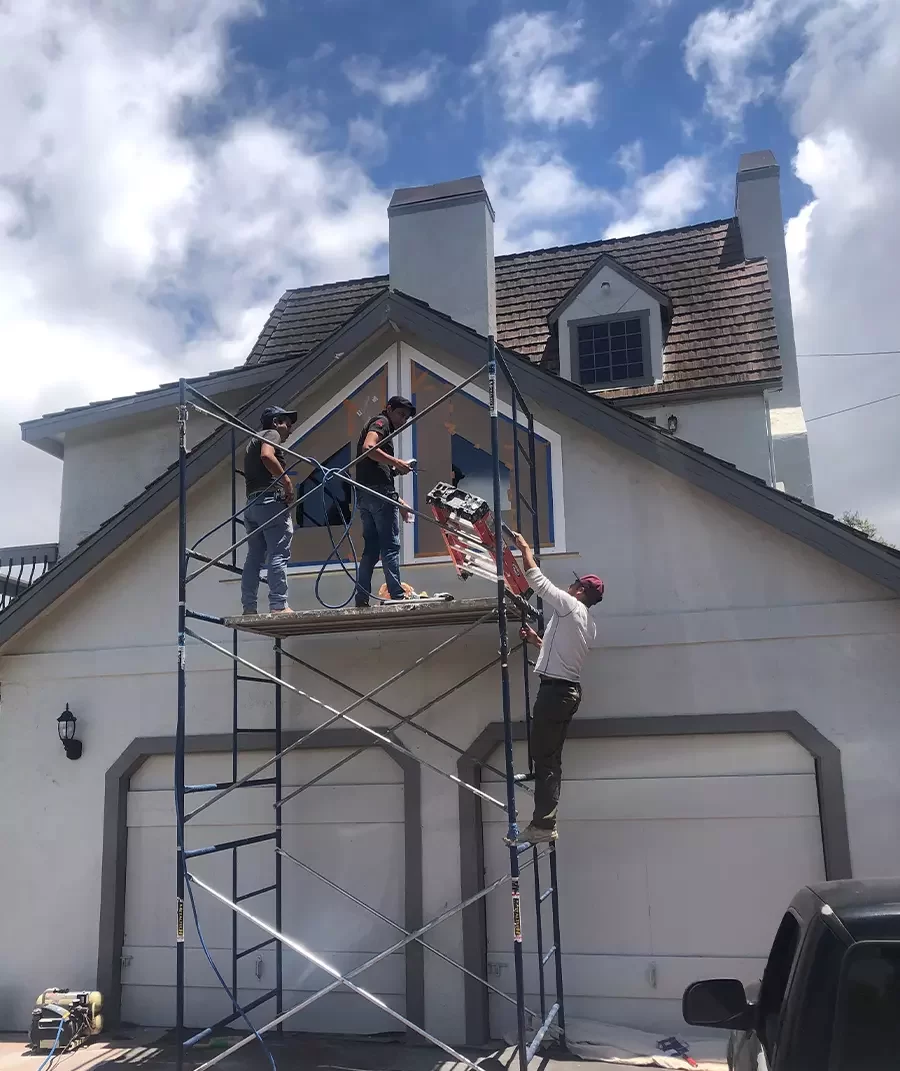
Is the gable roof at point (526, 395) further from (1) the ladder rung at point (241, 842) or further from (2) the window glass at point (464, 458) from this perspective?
(1) the ladder rung at point (241, 842)

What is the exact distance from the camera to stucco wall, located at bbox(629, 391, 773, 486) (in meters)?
10.5

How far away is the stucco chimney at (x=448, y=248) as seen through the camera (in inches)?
393

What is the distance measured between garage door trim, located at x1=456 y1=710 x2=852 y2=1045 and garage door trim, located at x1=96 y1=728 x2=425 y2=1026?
36cm

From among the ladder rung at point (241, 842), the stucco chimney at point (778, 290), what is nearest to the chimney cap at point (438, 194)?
the stucco chimney at point (778, 290)

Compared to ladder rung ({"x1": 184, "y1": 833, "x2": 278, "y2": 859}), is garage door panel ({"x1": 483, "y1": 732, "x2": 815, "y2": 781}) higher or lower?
higher

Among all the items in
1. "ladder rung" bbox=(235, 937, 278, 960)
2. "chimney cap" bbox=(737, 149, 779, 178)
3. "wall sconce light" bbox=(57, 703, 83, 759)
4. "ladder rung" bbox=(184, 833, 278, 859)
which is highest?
"chimney cap" bbox=(737, 149, 779, 178)

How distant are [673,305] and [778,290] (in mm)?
1728

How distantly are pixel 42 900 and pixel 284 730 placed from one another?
2.45 meters

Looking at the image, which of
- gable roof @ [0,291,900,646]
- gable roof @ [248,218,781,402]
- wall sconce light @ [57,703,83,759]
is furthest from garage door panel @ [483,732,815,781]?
gable roof @ [248,218,781,402]

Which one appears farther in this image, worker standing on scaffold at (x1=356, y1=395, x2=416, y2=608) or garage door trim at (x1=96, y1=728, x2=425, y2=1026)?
garage door trim at (x1=96, y1=728, x2=425, y2=1026)

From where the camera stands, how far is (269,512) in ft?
21.8

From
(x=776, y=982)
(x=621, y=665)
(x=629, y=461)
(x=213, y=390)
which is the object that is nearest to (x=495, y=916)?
(x=621, y=665)

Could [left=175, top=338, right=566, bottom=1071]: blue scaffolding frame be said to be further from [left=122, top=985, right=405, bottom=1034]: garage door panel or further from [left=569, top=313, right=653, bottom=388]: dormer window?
[left=569, top=313, right=653, bottom=388]: dormer window

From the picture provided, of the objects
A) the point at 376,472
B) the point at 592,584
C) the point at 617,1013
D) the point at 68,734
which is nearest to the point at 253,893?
the point at 68,734
